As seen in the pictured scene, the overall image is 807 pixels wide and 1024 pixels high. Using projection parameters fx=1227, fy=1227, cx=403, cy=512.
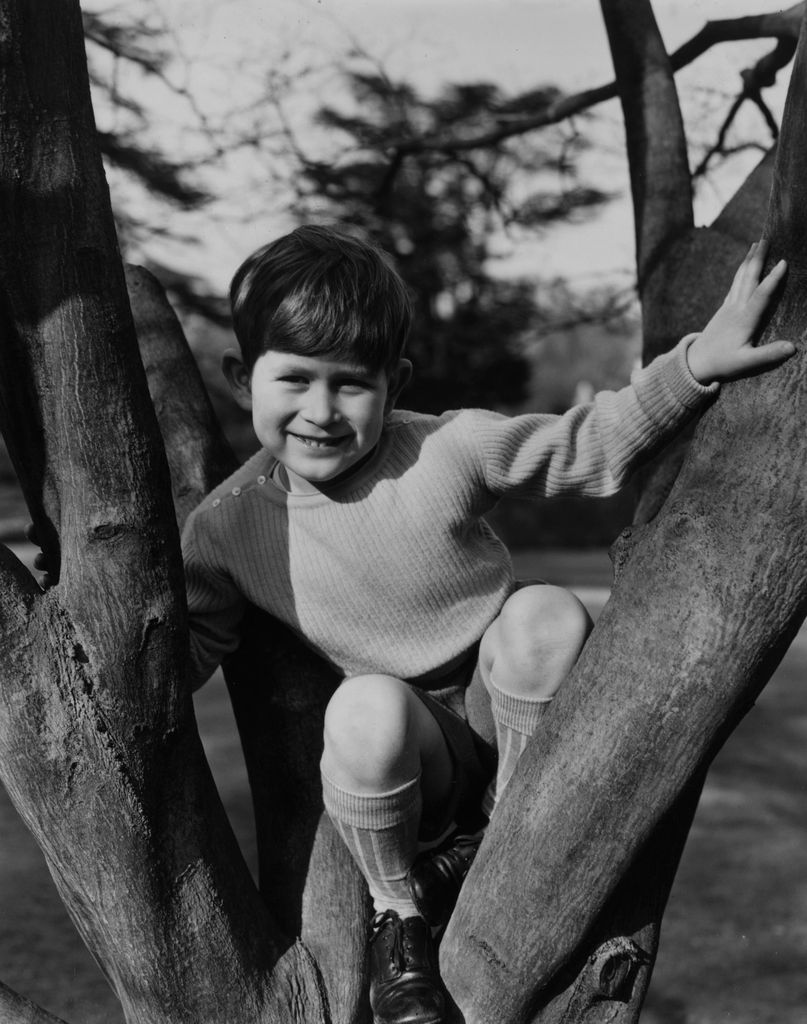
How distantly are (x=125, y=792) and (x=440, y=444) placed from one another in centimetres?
76

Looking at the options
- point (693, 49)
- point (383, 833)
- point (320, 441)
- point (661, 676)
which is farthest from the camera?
point (693, 49)

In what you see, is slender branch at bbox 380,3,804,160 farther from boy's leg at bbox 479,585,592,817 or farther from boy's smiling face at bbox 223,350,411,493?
boy's leg at bbox 479,585,592,817

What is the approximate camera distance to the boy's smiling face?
1951 millimetres

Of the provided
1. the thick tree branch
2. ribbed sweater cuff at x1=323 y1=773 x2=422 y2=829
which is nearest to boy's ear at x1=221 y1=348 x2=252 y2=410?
ribbed sweater cuff at x1=323 y1=773 x2=422 y2=829

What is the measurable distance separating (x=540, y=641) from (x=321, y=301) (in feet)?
2.07

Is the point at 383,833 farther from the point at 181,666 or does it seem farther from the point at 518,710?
the point at 181,666

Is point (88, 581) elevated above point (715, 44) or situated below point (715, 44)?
below

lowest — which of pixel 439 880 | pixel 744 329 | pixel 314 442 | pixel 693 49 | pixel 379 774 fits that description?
pixel 439 880

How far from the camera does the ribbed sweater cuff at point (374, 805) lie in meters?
1.84

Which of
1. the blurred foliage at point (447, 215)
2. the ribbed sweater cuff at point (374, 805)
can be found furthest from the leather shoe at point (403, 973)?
the blurred foliage at point (447, 215)

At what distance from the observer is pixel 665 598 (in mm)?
1646

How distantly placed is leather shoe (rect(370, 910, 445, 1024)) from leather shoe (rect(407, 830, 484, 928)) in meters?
0.03

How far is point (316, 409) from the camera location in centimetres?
194

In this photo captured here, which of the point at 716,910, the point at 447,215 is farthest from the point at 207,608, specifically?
the point at 447,215
